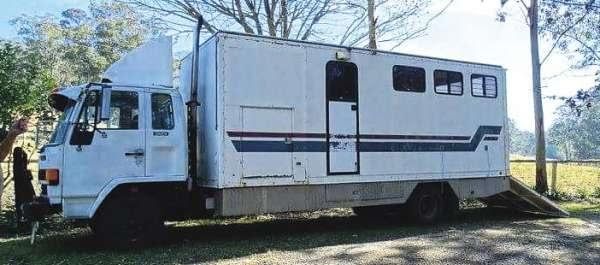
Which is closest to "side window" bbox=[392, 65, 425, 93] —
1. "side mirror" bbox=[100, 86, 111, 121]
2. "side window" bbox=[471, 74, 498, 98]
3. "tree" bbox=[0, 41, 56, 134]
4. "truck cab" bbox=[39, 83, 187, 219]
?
"side window" bbox=[471, 74, 498, 98]

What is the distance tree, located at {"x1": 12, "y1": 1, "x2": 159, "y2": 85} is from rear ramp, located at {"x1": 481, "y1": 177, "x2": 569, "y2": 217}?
829 inches

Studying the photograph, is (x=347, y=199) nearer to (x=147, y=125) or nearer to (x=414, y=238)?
(x=414, y=238)

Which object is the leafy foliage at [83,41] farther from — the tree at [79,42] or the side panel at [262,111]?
the side panel at [262,111]

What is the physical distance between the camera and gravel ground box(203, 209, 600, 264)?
7281 millimetres

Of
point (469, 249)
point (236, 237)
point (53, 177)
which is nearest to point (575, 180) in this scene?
point (469, 249)

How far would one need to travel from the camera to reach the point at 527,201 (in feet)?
39.1

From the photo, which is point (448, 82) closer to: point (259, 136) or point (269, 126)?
point (269, 126)

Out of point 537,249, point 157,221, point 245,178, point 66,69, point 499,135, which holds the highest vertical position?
point 66,69

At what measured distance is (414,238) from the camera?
896 cm

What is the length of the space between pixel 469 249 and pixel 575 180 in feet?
41.4

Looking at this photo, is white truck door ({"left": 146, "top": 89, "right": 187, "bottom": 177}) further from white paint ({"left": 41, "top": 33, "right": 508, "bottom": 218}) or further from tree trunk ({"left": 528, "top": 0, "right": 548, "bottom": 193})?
tree trunk ({"left": 528, "top": 0, "right": 548, "bottom": 193})

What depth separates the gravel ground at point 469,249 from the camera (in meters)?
7.28

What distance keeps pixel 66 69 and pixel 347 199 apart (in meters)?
28.0

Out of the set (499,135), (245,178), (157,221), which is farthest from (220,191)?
(499,135)
